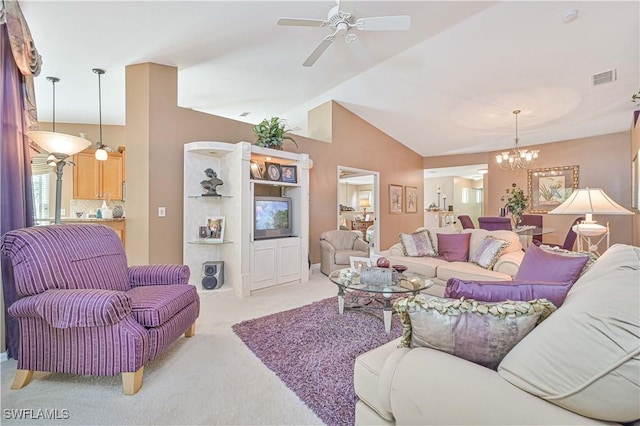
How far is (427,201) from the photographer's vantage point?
38.4 feet

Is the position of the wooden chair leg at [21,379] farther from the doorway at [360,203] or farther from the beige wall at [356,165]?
the doorway at [360,203]

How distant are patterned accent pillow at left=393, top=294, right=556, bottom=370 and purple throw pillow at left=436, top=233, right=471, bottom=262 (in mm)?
2983

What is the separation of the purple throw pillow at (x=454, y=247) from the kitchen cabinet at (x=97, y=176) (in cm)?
564

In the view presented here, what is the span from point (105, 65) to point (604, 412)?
16.9ft

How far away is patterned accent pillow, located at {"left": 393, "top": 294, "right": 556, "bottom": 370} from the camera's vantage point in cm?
104

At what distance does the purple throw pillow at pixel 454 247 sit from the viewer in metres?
3.89

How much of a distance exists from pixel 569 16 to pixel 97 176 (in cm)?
722

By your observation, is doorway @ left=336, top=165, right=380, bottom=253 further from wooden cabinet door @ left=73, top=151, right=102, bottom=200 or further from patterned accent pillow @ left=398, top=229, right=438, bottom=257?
wooden cabinet door @ left=73, top=151, right=102, bottom=200

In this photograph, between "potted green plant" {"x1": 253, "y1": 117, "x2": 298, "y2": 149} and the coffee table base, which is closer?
the coffee table base

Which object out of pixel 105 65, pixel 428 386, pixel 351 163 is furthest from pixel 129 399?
pixel 351 163

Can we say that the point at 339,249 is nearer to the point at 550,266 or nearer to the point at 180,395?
the point at 550,266

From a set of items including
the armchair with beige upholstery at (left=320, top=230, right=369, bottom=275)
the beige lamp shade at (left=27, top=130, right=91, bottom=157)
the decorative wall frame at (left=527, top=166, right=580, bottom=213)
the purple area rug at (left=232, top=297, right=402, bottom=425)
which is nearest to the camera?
the purple area rug at (left=232, top=297, right=402, bottom=425)

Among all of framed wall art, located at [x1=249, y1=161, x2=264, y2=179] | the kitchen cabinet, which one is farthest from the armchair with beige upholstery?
the kitchen cabinet

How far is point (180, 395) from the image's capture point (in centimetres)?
180
